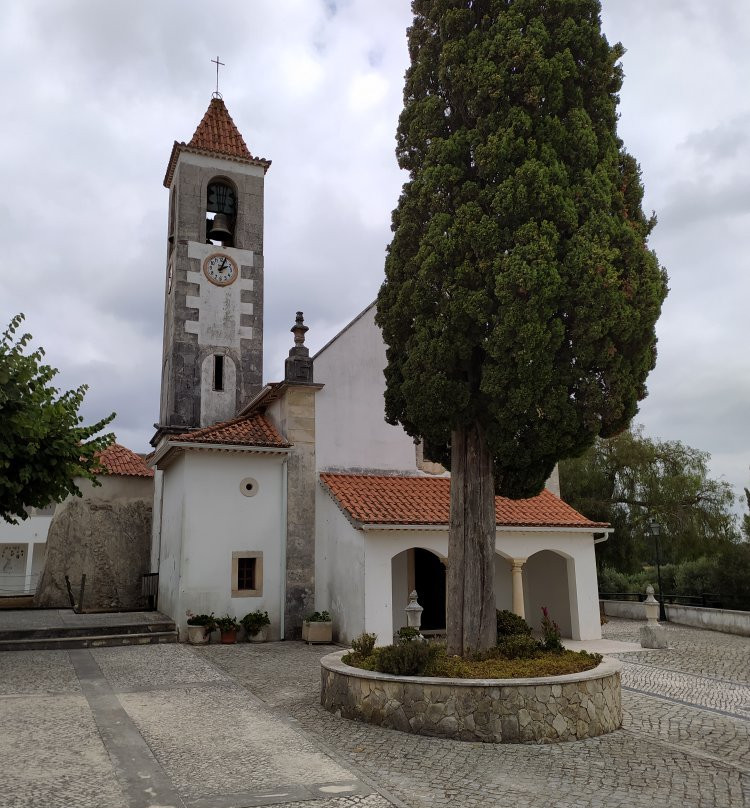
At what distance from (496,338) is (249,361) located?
14.2 metres

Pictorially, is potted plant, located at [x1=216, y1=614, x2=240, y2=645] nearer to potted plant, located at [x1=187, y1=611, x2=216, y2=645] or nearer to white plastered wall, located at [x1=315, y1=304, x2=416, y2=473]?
potted plant, located at [x1=187, y1=611, x2=216, y2=645]

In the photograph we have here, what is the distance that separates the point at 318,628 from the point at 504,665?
7672mm

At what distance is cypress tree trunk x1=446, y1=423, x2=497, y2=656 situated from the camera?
9633mm

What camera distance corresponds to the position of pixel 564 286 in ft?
30.5

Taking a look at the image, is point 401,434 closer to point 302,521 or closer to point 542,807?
point 302,521

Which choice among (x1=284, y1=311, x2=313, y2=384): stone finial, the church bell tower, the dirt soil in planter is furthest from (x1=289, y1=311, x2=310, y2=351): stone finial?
the dirt soil in planter

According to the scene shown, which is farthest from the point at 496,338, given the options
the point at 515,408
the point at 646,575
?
the point at 646,575

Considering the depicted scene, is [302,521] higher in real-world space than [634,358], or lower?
A: lower

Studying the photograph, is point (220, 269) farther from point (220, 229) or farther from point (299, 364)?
point (299, 364)

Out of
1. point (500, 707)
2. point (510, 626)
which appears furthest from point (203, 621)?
point (500, 707)

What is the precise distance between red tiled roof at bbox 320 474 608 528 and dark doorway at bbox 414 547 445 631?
6.92 ft

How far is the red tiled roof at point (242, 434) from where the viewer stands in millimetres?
16219

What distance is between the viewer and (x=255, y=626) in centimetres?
1564

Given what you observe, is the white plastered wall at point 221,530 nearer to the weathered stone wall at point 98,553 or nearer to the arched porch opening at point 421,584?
the arched porch opening at point 421,584
